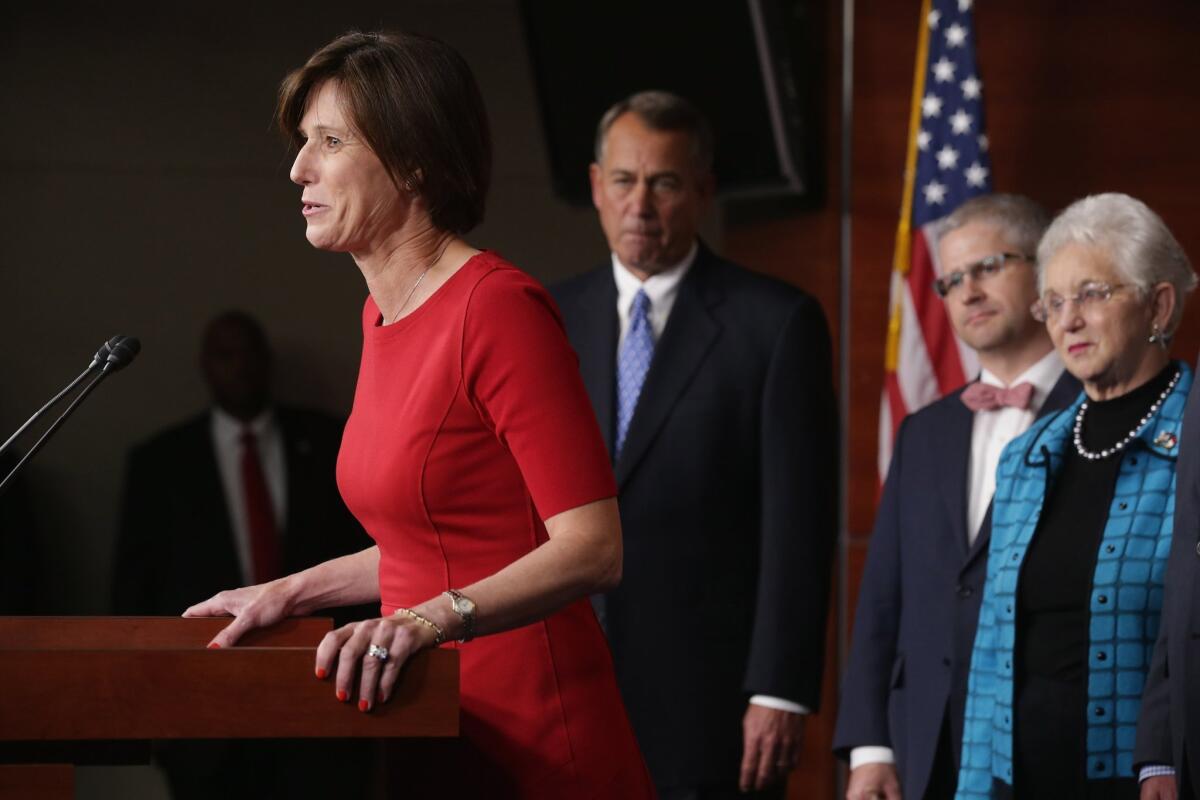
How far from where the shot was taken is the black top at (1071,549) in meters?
2.68

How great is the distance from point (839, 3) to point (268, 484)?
7.94 feet

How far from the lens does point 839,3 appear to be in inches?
189

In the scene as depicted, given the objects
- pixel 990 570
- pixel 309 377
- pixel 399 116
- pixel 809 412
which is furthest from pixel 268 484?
pixel 399 116

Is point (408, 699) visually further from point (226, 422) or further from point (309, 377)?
point (309, 377)

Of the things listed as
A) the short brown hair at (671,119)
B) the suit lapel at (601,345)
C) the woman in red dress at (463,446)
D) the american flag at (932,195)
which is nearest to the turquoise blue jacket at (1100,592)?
the suit lapel at (601,345)

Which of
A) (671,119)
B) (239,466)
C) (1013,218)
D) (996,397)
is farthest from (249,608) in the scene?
(239,466)

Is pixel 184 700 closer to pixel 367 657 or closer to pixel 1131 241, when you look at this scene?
pixel 367 657

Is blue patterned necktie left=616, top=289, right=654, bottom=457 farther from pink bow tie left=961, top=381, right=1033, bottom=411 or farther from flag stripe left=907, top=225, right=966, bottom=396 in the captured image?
flag stripe left=907, top=225, right=966, bottom=396

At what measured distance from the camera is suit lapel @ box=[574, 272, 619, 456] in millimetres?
3309

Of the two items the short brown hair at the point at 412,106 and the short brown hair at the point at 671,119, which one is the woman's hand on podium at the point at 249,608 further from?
the short brown hair at the point at 671,119

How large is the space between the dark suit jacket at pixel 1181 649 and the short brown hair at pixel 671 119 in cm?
130

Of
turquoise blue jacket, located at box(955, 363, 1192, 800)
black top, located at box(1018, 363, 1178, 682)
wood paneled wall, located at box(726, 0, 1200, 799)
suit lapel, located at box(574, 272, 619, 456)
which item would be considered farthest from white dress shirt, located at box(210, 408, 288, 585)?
black top, located at box(1018, 363, 1178, 682)

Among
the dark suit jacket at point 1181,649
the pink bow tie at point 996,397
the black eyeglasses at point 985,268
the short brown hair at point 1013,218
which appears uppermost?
the short brown hair at point 1013,218

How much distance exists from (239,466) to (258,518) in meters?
0.21
